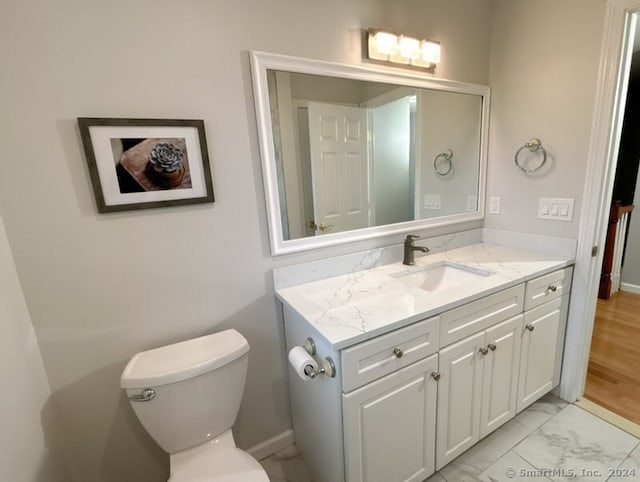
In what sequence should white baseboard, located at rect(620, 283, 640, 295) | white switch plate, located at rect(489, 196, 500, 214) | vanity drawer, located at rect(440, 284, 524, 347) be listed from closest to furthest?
vanity drawer, located at rect(440, 284, 524, 347) < white switch plate, located at rect(489, 196, 500, 214) < white baseboard, located at rect(620, 283, 640, 295)

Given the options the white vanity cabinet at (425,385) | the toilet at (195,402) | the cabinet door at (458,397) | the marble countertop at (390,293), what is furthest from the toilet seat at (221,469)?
the cabinet door at (458,397)

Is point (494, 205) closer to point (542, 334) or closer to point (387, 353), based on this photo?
point (542, 334)

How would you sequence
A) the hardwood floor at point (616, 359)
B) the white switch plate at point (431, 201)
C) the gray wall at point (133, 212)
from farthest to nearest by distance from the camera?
the white switch plate at point (431, 201) < the hardwood floor at point (616, 359) < the gray wall at point (133, 212)

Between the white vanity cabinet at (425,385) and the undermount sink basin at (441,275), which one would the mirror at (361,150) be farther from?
the white vanity cabinet at (425,385)

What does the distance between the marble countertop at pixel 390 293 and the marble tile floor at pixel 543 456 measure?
877mm

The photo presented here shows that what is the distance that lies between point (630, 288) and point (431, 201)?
9.80 ft

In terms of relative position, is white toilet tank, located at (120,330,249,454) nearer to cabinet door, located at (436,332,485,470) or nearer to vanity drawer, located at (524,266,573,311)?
cabinet door, located at (436,332,485,470)

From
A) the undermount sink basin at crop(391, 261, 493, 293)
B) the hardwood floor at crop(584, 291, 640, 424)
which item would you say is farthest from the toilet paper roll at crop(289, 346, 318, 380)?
the hardwood floor at crop(584, 291, 640, 424)

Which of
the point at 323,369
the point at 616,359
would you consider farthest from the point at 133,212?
the point at 616,359

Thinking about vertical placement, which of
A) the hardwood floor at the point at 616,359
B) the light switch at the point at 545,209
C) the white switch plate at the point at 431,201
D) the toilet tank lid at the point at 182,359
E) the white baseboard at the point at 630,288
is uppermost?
the white switch plate at the point at 431,201

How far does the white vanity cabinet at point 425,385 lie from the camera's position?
106cm

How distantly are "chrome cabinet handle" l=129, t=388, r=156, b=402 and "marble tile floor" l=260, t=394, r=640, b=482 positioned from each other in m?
0.82

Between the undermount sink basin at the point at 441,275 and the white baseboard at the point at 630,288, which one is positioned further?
the white baseboard at the point at 630,288

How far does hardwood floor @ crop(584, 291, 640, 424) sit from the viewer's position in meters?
1.77
